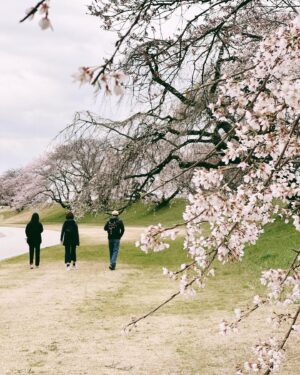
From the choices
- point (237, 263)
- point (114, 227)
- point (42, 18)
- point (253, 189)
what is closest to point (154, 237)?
point (253, 189)

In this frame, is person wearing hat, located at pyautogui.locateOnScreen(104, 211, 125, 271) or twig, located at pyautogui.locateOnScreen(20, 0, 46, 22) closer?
twig, located at pyautogui.locateOnScreen(20, 0, 46, 22)

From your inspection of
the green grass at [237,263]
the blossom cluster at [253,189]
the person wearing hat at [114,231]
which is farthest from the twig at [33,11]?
the person wearing hat at [114,231]

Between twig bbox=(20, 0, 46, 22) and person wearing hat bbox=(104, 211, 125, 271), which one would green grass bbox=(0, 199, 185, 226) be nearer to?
person wearing hat bbox=(104, 211, 125, 271)

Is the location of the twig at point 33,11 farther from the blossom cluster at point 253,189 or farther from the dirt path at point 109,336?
the dirt path at point 109,336

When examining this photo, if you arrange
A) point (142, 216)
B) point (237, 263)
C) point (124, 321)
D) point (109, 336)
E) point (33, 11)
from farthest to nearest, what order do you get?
point (142, 216) → point (237, 263) → point (124, 321) → point (109, 336) → point (33, 11)

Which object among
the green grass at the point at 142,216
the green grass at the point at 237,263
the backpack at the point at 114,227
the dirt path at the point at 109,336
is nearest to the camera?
the dirt path at the point at 109,336

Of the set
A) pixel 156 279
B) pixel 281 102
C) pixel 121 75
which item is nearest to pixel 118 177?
pixel 156 279

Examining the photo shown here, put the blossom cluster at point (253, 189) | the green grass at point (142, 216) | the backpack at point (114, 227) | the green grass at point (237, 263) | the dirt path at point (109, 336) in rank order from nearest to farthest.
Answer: the blossom cluster at point (253, 189), the dirt path at point (109, 336), the green grass at point (237, 263), the backpack at point (114, 227), the green grass at point (142, 216)

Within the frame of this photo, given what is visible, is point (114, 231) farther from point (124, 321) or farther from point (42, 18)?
point (42, 18)

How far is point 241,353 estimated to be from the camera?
654 cm

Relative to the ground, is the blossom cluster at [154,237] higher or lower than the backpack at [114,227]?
higher

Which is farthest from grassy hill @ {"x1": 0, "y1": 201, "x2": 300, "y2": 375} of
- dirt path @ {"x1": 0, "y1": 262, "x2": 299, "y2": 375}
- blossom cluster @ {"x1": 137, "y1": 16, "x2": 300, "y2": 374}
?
blossom cluster @ {"x1": 137, "y1": 16, "x2": 300, "y2": 374}

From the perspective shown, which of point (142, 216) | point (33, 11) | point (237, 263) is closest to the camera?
point (33, 11)

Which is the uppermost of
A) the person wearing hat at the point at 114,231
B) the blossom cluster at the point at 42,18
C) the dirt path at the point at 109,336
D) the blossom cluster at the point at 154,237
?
the blossom cluster at the point at 42,18
